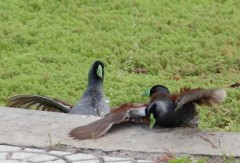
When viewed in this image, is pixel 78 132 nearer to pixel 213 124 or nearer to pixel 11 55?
pixel 213 124

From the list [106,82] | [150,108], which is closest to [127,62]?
[106,82]

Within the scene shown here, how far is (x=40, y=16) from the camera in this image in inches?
417

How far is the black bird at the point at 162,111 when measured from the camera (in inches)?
203

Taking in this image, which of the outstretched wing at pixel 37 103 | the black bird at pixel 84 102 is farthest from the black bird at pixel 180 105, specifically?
the outstretched wing at pixel 37 103

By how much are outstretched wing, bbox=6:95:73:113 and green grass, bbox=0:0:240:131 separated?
0.97 m

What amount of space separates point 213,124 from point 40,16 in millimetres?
4170

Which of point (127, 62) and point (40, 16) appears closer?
point (127, 62)

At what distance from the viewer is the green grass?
8.27 metres

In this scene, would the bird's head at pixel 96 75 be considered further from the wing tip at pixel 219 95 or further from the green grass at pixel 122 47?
the wing tip at pixel 219 95

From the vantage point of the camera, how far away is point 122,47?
9664 mm

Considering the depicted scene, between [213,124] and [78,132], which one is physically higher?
[78,132]

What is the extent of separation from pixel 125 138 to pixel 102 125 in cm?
21

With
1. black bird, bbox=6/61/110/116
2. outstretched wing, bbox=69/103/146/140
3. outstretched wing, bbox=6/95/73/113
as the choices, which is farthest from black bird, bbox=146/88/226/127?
outstretched wing, bbox=6/95/73/113

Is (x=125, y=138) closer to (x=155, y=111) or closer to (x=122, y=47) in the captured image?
(x=155, y=111)
